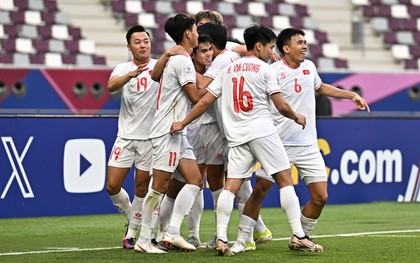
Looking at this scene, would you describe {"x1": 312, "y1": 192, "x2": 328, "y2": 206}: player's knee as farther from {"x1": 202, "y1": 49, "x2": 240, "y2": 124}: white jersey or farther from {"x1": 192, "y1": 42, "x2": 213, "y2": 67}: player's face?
{"x1": 192, "y1": 42, "x2": 213, "y2": 67}: player's face

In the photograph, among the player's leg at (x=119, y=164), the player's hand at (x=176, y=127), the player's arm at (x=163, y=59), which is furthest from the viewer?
the player's leg at (x=119, y=164)

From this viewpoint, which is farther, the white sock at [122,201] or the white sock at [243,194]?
the white sock at [122,201]

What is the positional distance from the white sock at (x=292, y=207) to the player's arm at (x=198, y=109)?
3.20 ft

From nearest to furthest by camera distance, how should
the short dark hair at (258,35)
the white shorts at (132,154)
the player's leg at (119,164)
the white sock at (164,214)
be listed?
the short dark hair at (258,35), the white sock at (164,214), the white shorts at (132,154), the player's leg at (119,164)

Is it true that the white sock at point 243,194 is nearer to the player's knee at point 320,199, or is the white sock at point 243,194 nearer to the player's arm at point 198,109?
the player's knee at point 320,199

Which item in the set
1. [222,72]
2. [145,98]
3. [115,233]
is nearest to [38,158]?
[115,233]

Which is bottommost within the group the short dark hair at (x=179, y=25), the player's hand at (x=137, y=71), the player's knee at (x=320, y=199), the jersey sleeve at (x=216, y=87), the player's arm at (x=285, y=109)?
the player's knee at (x=320, y=199)

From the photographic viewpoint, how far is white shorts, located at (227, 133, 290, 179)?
10148mm

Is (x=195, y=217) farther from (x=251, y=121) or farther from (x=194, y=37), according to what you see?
(x=194, y=37)

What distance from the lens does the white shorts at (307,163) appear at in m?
10.6

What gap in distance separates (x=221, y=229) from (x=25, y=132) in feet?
17.3

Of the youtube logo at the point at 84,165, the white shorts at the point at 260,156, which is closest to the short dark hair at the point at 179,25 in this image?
the white shorts at the point at 260,156

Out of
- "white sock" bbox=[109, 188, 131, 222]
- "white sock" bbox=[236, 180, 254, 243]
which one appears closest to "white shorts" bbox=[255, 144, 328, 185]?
"white sock" bbox=[236, 180, 254, 243]

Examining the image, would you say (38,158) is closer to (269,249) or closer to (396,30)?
(269,249)
